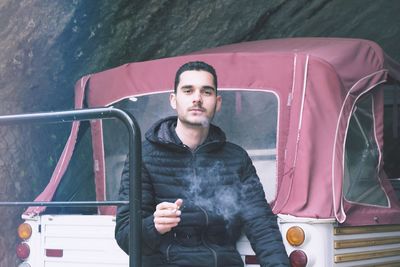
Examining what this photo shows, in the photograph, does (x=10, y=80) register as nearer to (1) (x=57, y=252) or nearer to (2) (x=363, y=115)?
(1) (x=57, y=252)

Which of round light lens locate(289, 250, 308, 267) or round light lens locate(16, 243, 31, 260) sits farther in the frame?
round light lens locate(16, 243, 31, 260)

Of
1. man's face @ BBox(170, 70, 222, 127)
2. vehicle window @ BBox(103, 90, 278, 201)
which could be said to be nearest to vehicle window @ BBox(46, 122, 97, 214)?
vehicle window @ BBox(103, 90, 278, 201)

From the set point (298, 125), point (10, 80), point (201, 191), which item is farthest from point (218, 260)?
point (10, 80)

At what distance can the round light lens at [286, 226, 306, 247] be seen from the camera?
15.5 ft

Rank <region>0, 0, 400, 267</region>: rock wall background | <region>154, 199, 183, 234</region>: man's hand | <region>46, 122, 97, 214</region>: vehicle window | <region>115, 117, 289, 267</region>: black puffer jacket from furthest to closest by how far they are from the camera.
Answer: <region>0, 0, 400, 267</region>: rock wall background < <region>46, 122, 97, 214</region>: vehicle window < <region>115, 117, 289, 267</region>: black puffer jacket < <region>154, 199, 183, 234</region>: man's hand

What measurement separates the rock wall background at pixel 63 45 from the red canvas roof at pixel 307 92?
3.91 feet

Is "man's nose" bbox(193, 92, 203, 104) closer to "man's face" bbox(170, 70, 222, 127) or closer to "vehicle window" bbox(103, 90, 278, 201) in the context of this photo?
"man's face" bbox(170, 70, 222, 127)

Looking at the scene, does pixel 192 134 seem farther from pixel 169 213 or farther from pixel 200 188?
pixel 169 213

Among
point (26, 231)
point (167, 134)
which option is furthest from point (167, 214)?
point (26, 231)

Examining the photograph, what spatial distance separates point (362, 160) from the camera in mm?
5699

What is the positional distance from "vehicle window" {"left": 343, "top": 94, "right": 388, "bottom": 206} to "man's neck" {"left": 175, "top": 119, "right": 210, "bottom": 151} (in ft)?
4.48

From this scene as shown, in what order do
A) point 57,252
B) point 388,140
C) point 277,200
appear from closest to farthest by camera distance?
point 277,200
point 57,252
point 388,140

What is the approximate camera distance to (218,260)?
421 cm

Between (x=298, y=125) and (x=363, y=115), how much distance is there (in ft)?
2.42
